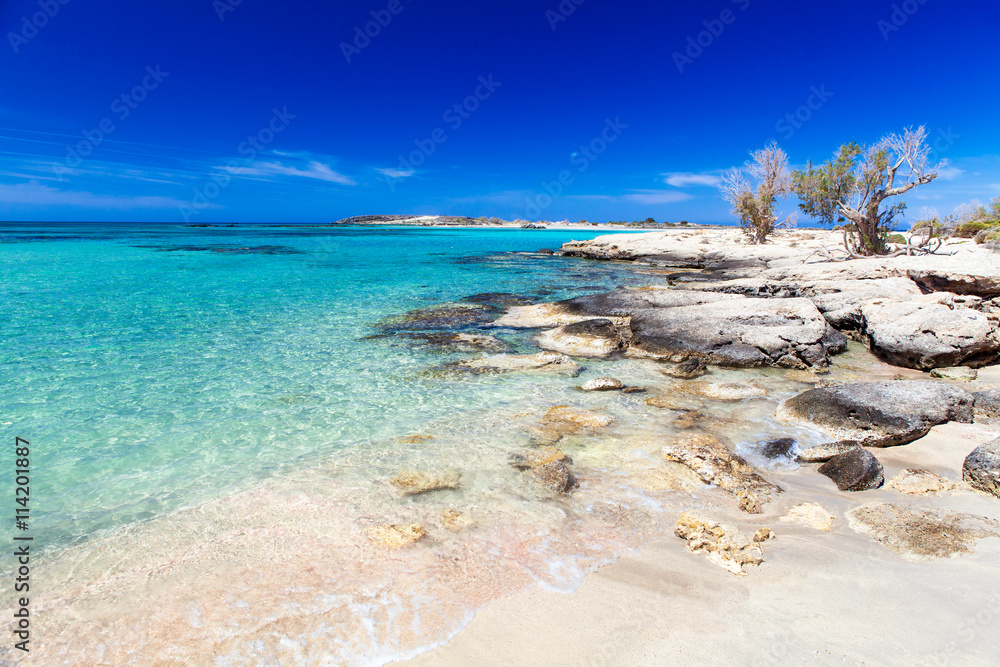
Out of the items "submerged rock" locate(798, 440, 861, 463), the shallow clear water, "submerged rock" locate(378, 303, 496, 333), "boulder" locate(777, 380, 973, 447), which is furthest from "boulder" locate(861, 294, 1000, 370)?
"submerged rock" locate(378, 303, 496, 333)

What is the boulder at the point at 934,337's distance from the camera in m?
9.48

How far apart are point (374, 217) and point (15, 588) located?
7943 inches

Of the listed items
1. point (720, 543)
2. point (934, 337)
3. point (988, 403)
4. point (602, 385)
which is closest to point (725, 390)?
point (602, 385)

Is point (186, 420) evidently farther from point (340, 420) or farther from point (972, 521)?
point (972, 521)

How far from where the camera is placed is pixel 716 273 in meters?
26.4

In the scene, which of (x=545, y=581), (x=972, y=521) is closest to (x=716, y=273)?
(x=972, y=521)

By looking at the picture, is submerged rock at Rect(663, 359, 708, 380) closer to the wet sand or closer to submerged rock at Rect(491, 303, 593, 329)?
submerged rock at Rect(491, 303, 593, 329)

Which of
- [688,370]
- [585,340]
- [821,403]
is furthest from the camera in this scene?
[585,340]

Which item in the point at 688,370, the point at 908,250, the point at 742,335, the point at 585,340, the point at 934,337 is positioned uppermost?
the point at 908,250

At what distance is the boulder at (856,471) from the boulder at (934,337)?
19.7ft

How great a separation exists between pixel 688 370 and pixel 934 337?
16.8 ft

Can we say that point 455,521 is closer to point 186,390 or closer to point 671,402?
point 671,402

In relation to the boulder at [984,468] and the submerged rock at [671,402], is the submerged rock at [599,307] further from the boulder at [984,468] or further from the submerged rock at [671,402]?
the boulder at [984,468]

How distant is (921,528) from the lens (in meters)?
4.46
